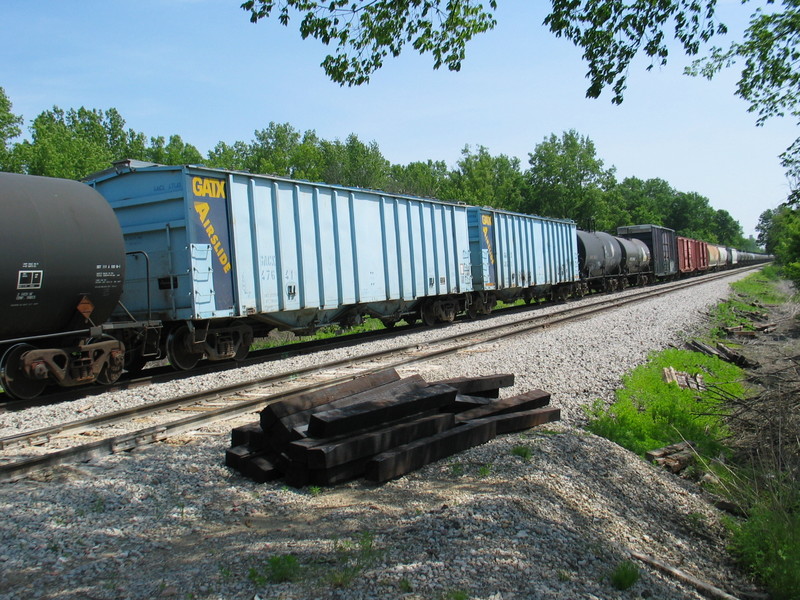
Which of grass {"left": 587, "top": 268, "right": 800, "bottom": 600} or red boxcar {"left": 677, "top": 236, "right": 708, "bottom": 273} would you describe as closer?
grass {"left": 587, "top": 268, "right": 800, "bottom": 600}

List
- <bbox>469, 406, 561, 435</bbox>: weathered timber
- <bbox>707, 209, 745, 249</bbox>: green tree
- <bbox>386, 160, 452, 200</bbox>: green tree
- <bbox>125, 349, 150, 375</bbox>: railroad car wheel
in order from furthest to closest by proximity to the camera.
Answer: <bbox>707, 209, 745, 249</bbox>: green tree
<bbox>386, 160, 452, 200</bbox>: green tree
<bbox>125, 349, 150, 375</bbox>: railroad car wheel
<bbox>469, 406, 561, 435</bbox>: weathered timber

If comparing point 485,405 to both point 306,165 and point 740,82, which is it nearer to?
point 740,82

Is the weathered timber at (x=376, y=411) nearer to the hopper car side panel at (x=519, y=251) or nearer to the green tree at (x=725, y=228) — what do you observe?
the hopper car side panel at (x=519, y=251)

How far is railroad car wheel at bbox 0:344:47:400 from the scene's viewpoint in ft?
25.9

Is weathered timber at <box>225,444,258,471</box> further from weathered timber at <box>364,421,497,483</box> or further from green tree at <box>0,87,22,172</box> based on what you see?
green tree at <box>0,87,22,172</box>

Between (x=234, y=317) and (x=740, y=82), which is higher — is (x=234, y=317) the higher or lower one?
the lower one

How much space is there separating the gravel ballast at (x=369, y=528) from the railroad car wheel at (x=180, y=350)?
180 inches

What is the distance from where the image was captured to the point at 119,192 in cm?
1129

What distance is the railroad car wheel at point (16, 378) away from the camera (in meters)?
7.88

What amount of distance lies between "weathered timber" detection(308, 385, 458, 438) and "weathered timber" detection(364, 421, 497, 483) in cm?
33

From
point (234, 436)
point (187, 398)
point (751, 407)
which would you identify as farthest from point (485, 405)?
point (187, 398)

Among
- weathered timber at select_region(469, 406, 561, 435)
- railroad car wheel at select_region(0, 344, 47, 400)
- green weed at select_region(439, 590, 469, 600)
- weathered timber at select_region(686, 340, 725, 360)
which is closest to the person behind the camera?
green weed at select_region(439, 590, 469, 600)

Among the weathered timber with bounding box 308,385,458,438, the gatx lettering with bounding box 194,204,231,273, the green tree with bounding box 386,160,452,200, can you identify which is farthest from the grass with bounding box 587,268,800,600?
the green tree with bounding box 386,160,452,200

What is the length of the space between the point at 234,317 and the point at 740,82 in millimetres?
10106
